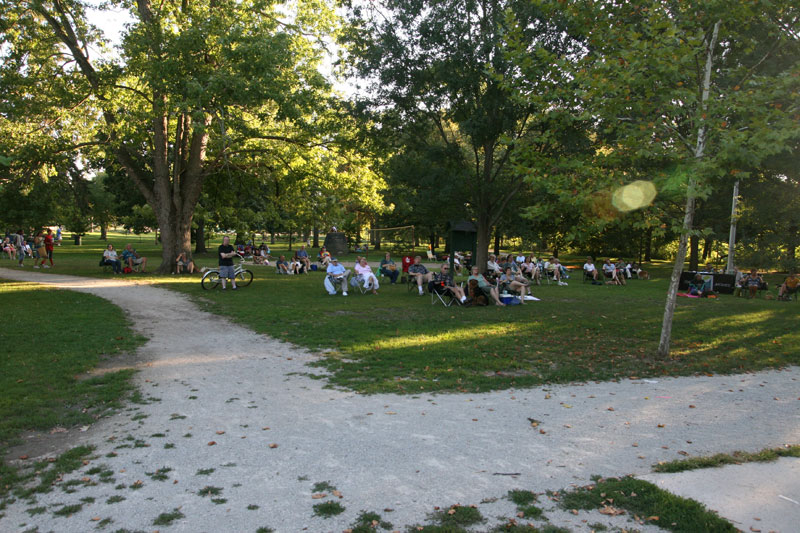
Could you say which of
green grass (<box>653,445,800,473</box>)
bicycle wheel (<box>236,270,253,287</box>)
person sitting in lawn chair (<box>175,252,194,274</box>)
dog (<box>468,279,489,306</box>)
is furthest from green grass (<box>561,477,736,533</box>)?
person sitting in lawn chair (<box>175,252,194,274</box>)

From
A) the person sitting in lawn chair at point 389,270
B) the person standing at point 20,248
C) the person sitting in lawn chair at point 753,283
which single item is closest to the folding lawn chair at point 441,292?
the person sitting in lawn chair at point 389,270

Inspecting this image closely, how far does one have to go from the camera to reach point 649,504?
3.51 m

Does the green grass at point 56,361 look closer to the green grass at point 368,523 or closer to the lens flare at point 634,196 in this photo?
the green grass at point 368,523

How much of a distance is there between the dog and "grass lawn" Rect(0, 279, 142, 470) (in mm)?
7814

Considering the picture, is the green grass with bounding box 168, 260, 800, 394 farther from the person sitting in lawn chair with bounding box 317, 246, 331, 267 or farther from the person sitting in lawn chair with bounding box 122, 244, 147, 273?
the person sitting in lawn chair with bounding box 122, 244, 147, 273

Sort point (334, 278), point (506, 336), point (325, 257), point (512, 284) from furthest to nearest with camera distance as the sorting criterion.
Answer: point (325, 257) → point (334, 278) → point (512, 284) → point (506, 336)

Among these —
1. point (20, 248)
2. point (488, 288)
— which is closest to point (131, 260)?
point (20, 248)

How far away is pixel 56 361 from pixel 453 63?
14.5 meters

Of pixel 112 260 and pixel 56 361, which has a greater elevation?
pixel 112 260

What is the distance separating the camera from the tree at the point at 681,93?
697cm

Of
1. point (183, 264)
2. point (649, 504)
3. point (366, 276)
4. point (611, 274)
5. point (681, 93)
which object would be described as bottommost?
point (649, 504)

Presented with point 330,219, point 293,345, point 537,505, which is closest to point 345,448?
point 537,505

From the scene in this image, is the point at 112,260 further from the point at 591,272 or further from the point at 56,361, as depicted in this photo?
the point at 591,272

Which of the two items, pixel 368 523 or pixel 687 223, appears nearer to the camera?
pixel 368 523
